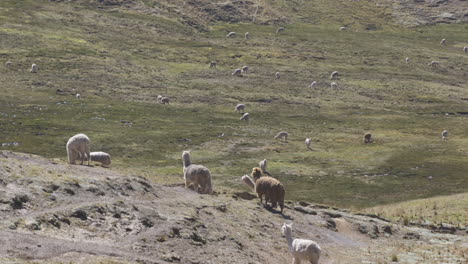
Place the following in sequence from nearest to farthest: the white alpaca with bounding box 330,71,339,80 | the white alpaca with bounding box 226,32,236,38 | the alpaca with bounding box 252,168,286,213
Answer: the alpaca with bounding box 252,168,286,213, the white alpaca with bounding box 330,71,339,80, the white alpaca with bounding box 226,32,236,38

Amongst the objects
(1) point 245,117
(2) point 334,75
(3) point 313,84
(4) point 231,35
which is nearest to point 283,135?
(1) point 245,117

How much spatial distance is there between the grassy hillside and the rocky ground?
46.0 ft

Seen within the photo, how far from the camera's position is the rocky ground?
2342 centimetres

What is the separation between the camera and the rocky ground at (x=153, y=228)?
23.4 m

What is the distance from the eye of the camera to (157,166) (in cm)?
6319

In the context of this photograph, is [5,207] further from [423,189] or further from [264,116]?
[264,116]

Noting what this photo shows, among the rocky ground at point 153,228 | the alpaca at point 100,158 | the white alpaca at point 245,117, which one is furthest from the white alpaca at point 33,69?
the rocky ground at point 153,228

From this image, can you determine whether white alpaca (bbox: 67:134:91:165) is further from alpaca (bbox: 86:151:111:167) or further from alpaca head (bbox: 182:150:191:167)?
alpaca (bbox: 86:151:111:167)

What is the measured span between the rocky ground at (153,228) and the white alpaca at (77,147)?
408cm

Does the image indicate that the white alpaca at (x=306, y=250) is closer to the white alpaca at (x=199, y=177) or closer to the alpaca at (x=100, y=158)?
the white alpaca at (x=199, y=177)

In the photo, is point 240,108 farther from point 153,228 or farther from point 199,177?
point 153,228

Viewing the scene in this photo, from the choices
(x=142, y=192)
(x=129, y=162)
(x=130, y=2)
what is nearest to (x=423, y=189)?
(x=129, y=162)

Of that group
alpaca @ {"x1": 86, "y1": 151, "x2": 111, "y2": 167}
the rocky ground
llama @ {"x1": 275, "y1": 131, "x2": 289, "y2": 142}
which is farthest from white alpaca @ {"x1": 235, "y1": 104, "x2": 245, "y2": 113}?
the rocky ground

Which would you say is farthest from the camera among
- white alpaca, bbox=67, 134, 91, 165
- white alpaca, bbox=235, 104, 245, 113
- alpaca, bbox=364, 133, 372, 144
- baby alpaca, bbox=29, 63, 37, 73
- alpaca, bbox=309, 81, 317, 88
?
alpaca, bbox=309, 81, 317, 88
